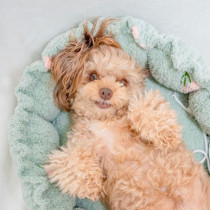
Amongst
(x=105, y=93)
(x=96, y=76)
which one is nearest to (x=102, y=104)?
(x=105, y=93)

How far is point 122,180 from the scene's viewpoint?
1658 mm

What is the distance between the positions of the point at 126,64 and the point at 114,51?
10 centimetres

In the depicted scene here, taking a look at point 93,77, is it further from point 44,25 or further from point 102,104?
point 44,25

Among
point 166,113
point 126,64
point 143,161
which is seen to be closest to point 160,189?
point 143,161

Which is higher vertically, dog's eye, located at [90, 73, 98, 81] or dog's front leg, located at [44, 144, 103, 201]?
dog's eye, located at [90, 73, 98, 81]

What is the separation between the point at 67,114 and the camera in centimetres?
217

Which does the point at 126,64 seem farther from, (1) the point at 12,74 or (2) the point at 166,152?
(1) the point at 12,74

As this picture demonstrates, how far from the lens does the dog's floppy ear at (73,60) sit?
1.85 meters

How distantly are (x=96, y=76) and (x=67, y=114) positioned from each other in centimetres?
44

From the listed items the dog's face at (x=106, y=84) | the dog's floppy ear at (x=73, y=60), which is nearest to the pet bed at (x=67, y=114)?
the dog's floppy ear at (x=73, y=60)

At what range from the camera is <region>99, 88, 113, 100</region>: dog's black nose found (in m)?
1.68

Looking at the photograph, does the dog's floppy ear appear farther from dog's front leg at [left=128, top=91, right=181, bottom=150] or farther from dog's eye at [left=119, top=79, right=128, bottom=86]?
dog's front leg at [left=128, top=91, right=181, bottom=150]

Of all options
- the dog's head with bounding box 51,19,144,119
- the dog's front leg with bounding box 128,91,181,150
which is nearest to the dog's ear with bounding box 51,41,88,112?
the dog's head with bounding box 51,19,144,119

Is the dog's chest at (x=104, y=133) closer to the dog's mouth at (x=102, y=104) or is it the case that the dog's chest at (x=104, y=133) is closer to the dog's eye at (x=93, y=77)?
the dog's mouth at (x=102, y=104)
